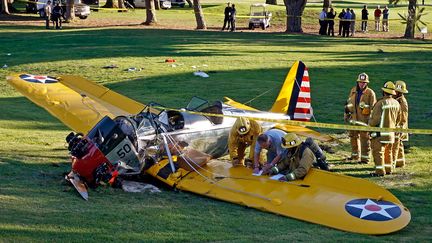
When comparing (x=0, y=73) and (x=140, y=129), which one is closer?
(x=140, y=129)

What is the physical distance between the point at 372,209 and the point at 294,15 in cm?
3850

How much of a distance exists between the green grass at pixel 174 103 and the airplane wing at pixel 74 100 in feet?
2.70

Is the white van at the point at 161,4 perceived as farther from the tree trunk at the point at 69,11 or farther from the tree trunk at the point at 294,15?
the tree trunk at the point at 294,15

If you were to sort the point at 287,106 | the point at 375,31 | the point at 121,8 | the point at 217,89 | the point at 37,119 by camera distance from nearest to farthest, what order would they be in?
the point at 287,106, the point at 37,119, the point at 217,89, the point at 375,31, the point at 121,8

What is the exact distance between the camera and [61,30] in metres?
45.1

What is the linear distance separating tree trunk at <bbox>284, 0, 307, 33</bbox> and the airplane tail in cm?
3111

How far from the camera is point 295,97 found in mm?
17750

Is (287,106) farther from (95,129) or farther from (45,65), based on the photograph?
(45,65)

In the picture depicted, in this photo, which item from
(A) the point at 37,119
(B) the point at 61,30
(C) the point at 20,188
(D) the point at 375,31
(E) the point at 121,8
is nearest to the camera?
(C) the point at 20,188

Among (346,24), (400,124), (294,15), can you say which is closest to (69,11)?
(294,15)

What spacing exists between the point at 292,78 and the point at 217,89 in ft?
23.4

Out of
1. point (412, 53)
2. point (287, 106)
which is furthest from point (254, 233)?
point (412, 53)

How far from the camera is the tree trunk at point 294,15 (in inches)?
1916

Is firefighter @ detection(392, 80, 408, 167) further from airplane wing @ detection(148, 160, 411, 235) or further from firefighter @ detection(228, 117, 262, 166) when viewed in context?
airplane wing @ detection(148, 160, 411, 235)
